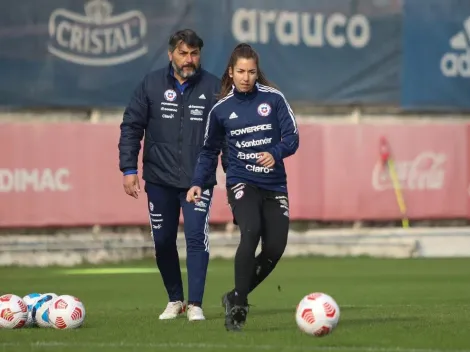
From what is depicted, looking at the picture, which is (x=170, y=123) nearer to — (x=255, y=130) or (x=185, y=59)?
(x=185, y=59)

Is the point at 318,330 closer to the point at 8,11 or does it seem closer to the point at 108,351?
the point at 108,351

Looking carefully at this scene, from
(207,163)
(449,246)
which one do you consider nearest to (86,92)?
(449,246)

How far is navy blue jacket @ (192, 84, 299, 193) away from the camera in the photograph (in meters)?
9.16

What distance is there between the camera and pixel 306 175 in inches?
774

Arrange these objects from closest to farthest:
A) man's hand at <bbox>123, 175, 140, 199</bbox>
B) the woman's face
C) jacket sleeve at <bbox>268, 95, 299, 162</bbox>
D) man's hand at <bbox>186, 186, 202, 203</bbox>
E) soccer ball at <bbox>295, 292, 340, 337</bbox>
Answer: soccer ball at <bbox>295, 292, 340, 337</bbox>, jacket sleeve at <bbox>268, 95, 299, 162</bbox>, the woman's face, man's hand at <bbox>186, 186, 202, 203</bbox>, man's hand at <bbox>123, 175, 140, 199</bbox>

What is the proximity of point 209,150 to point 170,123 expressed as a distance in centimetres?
92

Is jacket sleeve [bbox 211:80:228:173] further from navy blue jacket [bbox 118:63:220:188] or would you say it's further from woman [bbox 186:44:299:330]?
woman [bbox 186:44:299:330]

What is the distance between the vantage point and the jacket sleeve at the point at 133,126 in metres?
10.4

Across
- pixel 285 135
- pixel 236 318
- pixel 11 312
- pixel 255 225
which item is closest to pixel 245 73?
pixel 285 135

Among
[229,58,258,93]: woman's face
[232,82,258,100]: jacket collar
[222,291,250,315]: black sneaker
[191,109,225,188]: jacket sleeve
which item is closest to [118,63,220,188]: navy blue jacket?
[191,109,225,188]: jacket sleeve

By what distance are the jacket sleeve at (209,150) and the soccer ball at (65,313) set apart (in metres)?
1.19

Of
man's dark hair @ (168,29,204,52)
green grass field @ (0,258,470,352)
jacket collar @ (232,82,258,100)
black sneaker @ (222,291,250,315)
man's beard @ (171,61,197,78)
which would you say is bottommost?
green grass field @ (0,258,470,352)

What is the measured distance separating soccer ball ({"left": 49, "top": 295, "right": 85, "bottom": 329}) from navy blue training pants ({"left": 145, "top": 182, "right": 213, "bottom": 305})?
3.57ft

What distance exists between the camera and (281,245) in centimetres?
917
